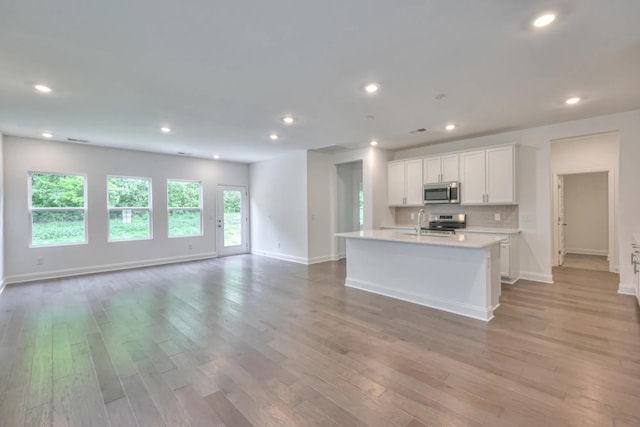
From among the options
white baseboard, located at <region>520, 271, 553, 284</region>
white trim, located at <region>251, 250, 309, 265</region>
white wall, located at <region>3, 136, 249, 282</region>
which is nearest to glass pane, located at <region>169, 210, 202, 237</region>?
white wall, located at <region>3, 136, 249, 282</region>

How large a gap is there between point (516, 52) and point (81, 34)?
11.6 feet

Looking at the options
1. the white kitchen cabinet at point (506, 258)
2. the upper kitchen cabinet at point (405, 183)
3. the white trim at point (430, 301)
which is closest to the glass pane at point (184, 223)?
the white trim at point (430, 301)

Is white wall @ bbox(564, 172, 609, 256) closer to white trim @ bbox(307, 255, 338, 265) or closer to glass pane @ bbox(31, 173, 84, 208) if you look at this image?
white trim @ bbox(307, 255, 338, 265)

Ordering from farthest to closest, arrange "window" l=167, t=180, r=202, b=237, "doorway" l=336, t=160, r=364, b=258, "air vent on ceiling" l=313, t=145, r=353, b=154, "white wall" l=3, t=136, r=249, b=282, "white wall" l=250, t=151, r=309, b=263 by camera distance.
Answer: "doorway" l=336, t=160, r=364, b=258 → "window" l=167, t=180, r=202, b=237 → "white wall" l=250, t=151, r=309, b=263 → "air vent on ceiling" l=313, t=145, r=353, b=154 → "white wall" l=3, t=136, r=249, b=282

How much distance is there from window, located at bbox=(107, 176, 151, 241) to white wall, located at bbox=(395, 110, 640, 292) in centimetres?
740

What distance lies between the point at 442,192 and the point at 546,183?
1655mm

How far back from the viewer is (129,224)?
663 cm

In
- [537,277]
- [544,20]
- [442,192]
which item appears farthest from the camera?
[442,192]

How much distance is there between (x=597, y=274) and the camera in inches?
216

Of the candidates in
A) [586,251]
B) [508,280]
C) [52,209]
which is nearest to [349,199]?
[508,280]

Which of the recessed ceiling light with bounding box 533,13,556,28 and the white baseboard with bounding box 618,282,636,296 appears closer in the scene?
the recessed ceiling light with bounding box 533,13,556,28

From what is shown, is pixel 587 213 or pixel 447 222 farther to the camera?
pixel 587 213

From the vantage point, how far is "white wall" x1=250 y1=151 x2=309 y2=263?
707 centimetres

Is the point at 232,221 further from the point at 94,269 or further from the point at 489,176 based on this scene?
the point at 489,176
